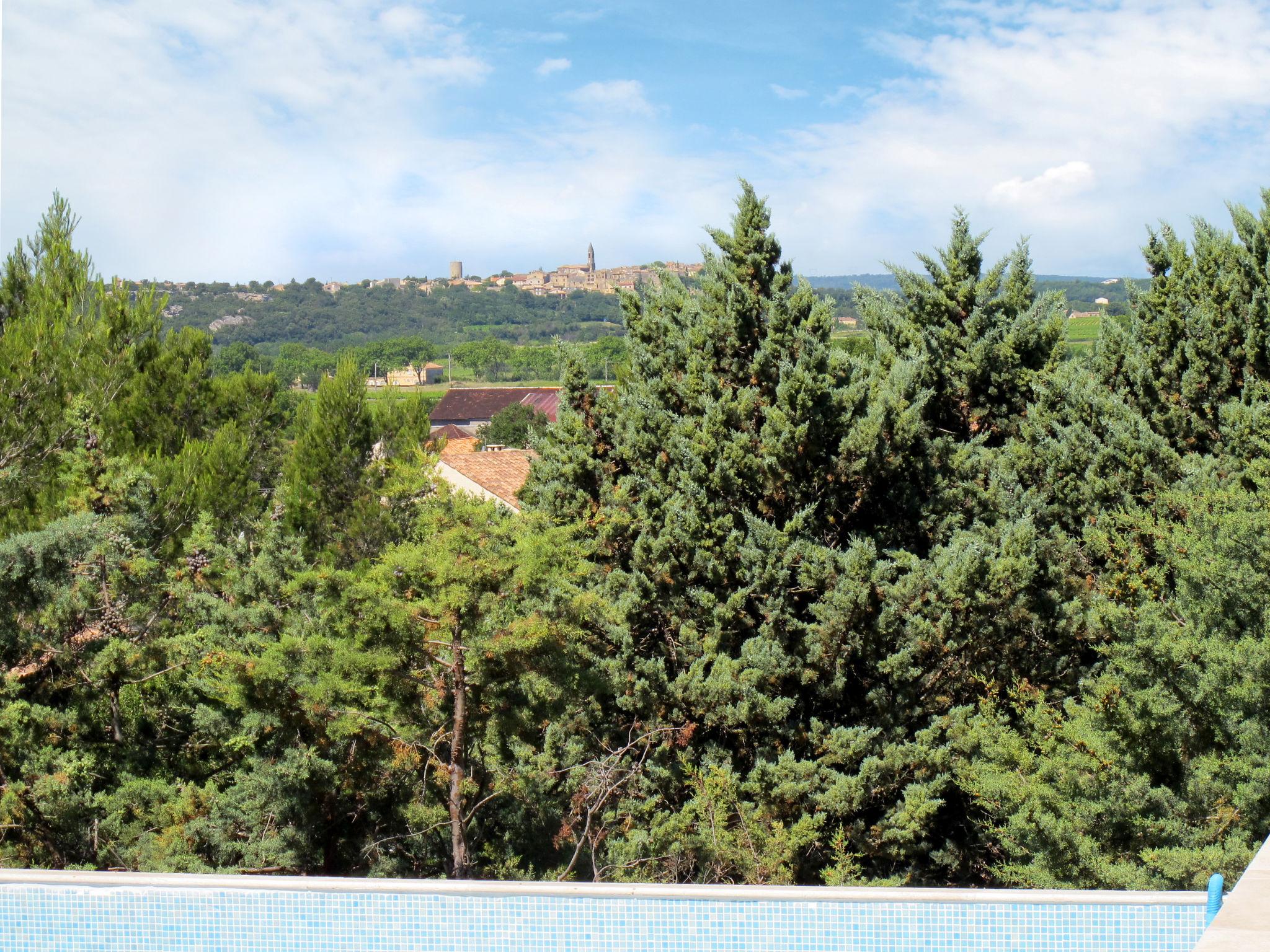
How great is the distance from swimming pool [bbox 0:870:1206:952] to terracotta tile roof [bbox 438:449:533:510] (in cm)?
1763

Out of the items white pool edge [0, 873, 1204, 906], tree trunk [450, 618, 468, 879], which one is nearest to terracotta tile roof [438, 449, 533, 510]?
tree trunk [450, 618, 468, 879]

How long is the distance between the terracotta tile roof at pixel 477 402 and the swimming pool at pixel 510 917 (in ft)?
190

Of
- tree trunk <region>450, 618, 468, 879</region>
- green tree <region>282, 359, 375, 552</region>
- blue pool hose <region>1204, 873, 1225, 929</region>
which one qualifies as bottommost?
tree trunk <region>450, 618, 468, 879</region>

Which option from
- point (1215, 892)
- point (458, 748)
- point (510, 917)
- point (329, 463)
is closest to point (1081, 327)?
point (329, 463)

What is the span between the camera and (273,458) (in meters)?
14.8

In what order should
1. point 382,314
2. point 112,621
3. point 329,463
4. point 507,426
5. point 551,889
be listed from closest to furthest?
point 551,889 < point 112,621 < point 329,463 < point 507,426 < point 382,314

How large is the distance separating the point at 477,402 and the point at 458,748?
61757 mm

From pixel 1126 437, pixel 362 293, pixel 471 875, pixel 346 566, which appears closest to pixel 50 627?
pixel 346 566

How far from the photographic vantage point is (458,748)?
8961mm

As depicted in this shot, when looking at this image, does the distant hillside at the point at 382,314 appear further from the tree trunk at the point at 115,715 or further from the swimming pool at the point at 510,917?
the swimming pool at the point at 510,917

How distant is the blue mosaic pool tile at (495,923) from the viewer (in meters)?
5.21

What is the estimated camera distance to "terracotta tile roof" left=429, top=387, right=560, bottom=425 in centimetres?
6638

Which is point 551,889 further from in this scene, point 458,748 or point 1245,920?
point 458,748

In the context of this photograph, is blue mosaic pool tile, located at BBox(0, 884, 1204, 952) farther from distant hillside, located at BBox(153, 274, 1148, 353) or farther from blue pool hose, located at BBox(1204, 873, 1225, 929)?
distant hillside, located at BBox(153, 274, 1148, 353)
